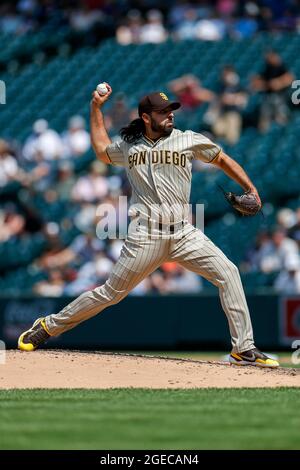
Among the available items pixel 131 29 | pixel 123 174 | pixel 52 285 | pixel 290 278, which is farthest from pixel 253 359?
pixel 131 29

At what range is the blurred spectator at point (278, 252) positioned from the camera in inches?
556

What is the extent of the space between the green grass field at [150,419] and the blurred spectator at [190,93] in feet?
31.4

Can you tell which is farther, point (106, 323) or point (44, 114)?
point (44, 114)

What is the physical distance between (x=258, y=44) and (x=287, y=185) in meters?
3.76

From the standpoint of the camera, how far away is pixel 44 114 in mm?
18734

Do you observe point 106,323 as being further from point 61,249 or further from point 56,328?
point 56,328

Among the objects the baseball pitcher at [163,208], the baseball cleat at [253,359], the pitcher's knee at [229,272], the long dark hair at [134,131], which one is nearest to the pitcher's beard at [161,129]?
the baseball pitcher at [163,208]

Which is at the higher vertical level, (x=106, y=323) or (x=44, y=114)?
(x=44, y=114)

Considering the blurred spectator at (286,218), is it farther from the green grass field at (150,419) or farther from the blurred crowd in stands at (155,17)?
the green grass field at (150,419)

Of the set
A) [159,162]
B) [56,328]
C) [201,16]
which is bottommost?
[56,328]

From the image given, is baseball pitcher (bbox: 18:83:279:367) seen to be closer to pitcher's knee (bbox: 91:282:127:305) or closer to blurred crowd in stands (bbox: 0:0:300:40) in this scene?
pitcher's knee (bbox: 91:282:127:305)
